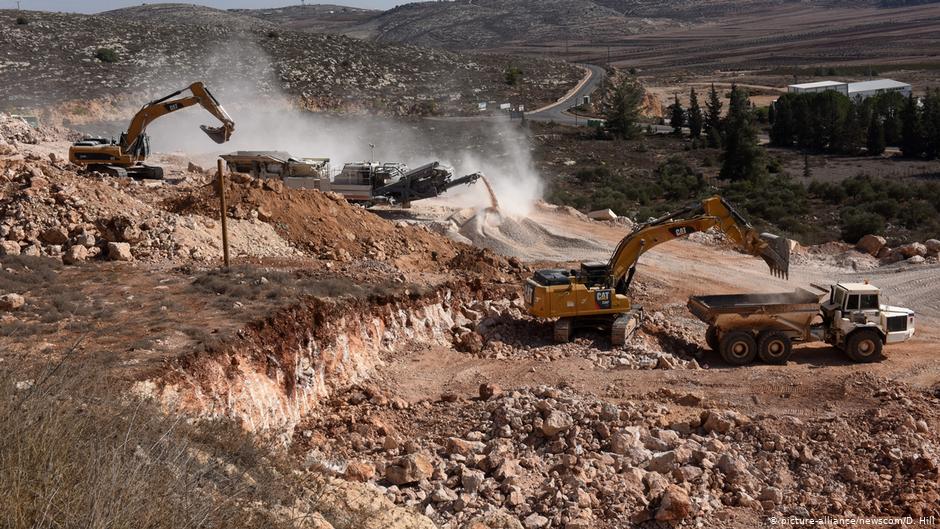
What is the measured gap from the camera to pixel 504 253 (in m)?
28.3

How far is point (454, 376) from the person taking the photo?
57.1 feet

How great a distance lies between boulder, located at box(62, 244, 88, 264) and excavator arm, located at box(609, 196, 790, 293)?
11083mm

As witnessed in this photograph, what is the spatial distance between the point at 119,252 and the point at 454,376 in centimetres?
774

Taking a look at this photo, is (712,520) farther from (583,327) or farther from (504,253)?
(504,253)

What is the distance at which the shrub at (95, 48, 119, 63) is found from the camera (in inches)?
2591

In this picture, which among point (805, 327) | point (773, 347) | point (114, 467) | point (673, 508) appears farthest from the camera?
point (805, 327)

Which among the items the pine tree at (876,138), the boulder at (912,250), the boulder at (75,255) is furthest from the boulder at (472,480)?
the pine tree at (876,138)

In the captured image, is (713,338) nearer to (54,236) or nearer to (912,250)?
(912,250)

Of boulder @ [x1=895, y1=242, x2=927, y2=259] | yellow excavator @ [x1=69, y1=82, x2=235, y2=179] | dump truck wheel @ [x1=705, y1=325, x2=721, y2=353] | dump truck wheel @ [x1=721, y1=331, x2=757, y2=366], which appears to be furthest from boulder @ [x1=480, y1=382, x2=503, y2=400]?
boulder @ [x1=895, y1=242, x2=927, y2=259]

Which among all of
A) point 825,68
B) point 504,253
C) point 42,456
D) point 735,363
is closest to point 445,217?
point 504,253

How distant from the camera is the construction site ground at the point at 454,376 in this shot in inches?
499

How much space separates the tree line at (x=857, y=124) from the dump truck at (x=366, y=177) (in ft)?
127

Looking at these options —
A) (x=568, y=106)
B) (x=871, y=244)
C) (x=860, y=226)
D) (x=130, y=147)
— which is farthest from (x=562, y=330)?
(x=568, y=106)

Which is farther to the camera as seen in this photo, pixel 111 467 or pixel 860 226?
pixel 860 226
